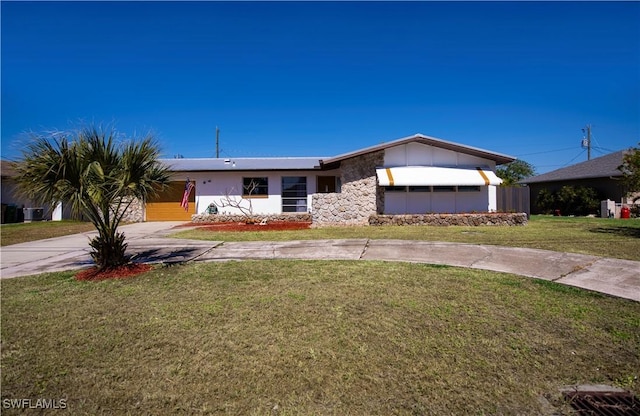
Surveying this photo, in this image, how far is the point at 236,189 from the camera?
70.4 feet

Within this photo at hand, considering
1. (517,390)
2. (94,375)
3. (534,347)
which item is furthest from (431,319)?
(94,375)

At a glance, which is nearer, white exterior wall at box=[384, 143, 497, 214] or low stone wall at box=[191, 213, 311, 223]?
white exterior wall at box=[384, 143, 497, 214]

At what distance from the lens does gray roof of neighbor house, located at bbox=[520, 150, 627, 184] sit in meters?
23.6

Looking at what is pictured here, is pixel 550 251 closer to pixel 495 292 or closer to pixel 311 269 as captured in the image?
pixel 495 292

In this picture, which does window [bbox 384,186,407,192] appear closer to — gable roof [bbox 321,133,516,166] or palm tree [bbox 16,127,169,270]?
gable roof [bbox 321,133,516,166]

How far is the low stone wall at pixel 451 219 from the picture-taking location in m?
16.8

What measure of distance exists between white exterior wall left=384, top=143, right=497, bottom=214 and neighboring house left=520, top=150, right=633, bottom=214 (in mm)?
9216

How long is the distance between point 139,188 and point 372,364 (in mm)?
6010

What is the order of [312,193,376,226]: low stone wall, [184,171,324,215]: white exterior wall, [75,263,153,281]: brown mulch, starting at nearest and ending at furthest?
[75,263,153,281]: brown mulch
[312,193,376,226]: low stone wall
[184,171,324,215]: white exterior wall

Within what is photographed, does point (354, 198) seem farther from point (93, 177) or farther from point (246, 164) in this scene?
point (93, 177)

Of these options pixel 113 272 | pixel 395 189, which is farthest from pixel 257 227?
pixel 113 272

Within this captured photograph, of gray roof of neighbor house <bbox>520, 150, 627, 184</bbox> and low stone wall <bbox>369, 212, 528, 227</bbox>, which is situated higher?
gray roof of neighbor house <bbox>520, 150, 627, 184</bbox>

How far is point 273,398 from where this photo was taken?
294cm

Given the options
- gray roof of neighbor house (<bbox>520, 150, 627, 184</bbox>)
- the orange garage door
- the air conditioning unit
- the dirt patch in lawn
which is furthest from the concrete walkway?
gray roof of neighbor house (<bbox>520, 150, 627, 184</bbox>)
